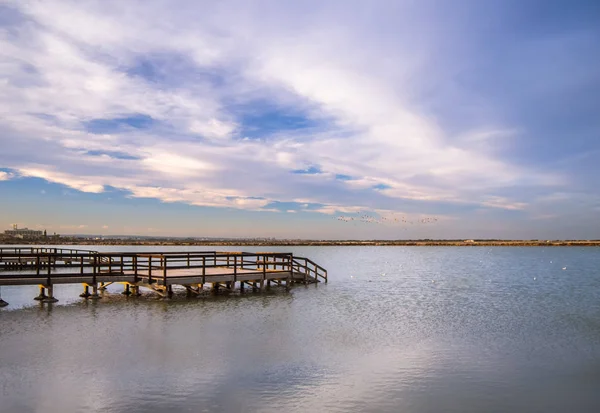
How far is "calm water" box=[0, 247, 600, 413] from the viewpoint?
34.8ft

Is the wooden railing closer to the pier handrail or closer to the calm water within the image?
the pier handrail

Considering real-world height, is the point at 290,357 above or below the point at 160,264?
below

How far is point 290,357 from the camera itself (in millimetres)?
14219

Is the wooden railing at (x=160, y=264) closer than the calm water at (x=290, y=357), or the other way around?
the calm water at (x=290, y=357)

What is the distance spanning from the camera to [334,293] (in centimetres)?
3206

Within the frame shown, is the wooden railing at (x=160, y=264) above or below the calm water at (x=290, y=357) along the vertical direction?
above

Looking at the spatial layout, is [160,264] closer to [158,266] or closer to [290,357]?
[158,266]

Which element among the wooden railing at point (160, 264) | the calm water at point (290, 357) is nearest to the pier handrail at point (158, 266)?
the wooden railing at point (160, 264)

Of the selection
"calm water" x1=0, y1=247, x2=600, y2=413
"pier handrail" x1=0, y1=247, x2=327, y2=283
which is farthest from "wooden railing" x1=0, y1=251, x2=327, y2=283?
"calm water" x1=0, y1=247, x2=600, y2=413

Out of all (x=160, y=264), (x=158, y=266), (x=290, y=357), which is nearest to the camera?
(x=290, y=357)

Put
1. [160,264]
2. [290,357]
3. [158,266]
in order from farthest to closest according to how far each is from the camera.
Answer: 1. [160,264]
2. [158,266]
3. [290,357]

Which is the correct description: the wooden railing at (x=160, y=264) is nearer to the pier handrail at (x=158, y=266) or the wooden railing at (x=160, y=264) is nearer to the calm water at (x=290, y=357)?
the pier handrail at (x=158, y=266)

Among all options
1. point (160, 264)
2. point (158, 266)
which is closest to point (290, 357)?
point (158, 266)

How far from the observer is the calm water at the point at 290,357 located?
1061 cm
